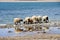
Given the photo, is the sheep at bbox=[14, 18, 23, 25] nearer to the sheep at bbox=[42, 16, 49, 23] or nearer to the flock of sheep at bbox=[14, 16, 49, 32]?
the flock of sheep at bbox=[14, 16, 49, 32]

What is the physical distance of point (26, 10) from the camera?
1781mm

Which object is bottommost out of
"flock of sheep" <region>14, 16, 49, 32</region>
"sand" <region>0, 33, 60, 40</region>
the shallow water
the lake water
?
"sand" <region>0, 33, 60, 40</region>

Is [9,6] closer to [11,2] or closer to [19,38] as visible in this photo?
[11,2]

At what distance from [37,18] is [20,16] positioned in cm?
20

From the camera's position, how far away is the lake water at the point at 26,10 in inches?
69.6

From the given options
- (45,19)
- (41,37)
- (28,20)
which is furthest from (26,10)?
(41,37)

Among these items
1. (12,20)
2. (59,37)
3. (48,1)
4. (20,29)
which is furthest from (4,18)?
(59,37)

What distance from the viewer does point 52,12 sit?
1.81 metres

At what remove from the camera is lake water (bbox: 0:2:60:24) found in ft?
5.80

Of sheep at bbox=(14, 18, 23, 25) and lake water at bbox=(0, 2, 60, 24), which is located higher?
lake water at bbox=(0, 2, 60, 24)

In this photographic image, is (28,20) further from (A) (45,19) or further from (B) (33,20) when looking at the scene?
(A) (45,19)

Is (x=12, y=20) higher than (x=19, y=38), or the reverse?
(x=12, y=20)

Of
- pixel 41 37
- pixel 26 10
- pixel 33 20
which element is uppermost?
pixel 26 10

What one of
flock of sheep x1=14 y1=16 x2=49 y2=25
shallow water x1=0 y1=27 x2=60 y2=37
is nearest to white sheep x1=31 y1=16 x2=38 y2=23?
flock of sheep x1=14 y1=16 x2=49 y2=25
